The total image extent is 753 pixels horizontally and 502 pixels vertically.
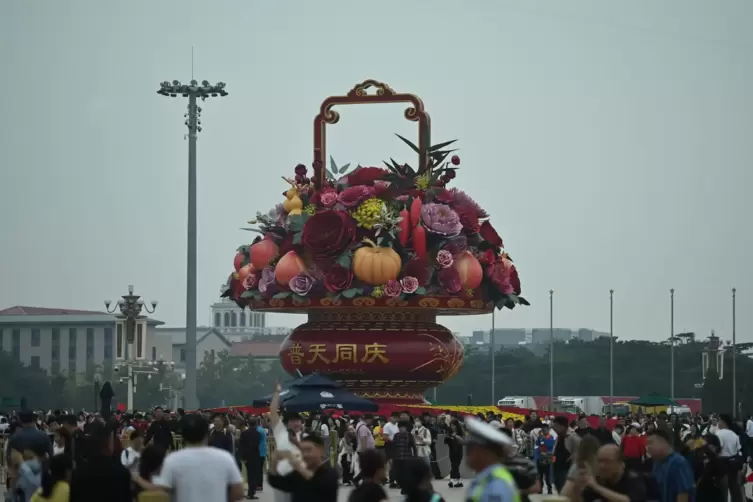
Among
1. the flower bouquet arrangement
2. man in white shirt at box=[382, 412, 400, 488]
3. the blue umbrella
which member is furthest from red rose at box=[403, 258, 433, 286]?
man in white shirt at box=[382, 412, 400, 488]

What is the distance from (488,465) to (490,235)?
35.4m

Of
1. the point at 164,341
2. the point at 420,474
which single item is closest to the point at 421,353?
the point at 420,474

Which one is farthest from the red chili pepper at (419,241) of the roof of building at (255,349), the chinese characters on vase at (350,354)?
the roof of building at (255,349)

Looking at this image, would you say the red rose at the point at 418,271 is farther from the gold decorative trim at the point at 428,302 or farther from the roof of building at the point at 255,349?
the roof of building at the point at 255,349

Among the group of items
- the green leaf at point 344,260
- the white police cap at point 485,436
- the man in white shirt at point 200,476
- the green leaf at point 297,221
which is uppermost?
the green leaf at point 297,221

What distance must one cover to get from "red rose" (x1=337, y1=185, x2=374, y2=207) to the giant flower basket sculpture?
40 millimetres

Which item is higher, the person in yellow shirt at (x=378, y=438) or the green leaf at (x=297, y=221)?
the green leaf at (x=297, y=221)

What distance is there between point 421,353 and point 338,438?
8511 mm

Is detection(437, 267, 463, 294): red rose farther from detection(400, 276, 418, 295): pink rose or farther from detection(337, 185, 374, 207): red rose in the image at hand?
detection(337, 185, 374, 207): red rose

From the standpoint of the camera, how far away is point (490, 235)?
4556 centimetres

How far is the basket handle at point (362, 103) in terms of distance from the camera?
45719mm

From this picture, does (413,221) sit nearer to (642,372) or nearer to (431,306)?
(431,306)

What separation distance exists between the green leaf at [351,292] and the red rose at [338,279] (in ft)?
0.49

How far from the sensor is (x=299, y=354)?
43.9 meters
